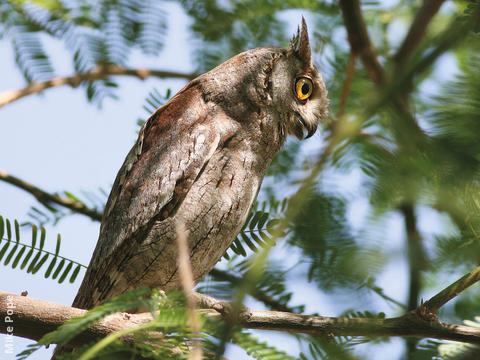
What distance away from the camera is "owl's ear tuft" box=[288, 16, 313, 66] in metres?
2.30

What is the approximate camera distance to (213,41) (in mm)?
2279

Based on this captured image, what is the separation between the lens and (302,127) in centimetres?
229

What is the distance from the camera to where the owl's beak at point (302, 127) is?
7.41 feet

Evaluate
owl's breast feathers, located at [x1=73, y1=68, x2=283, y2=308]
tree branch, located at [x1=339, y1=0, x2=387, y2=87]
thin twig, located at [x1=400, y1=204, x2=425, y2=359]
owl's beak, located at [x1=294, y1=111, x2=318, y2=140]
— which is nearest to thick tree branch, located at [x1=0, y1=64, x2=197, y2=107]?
owl's breast feathers, located at [x1=73, y1=68, x2=283, y2=308]

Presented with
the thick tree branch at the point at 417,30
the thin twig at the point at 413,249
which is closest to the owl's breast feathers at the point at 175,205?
the thick tree branch at the point at 417,30

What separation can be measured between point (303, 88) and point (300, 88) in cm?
3

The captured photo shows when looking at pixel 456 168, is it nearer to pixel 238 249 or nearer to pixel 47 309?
pixel 47 309

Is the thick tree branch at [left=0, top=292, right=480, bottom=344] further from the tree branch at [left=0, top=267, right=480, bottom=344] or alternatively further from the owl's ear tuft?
the owl's ear tuft

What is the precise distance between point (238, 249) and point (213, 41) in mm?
1031

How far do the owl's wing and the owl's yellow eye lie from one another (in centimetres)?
48

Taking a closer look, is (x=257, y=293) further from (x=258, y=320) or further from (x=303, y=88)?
(x=303, y=88)

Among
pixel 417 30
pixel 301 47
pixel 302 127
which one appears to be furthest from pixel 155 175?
pixel 417 30

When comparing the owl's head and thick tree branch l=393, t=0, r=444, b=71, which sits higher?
the owl's head

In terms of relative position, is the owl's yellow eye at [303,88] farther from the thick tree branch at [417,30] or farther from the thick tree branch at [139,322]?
the thick tree branch at [417,30]
